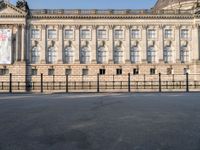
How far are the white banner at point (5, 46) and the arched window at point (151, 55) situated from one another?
25860mm

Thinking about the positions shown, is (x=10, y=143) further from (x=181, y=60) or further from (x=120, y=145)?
(x=181, y=60)

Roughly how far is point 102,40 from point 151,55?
9920 mm

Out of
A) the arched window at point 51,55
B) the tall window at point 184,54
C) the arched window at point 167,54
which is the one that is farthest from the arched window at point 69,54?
the tall window at point 184,54

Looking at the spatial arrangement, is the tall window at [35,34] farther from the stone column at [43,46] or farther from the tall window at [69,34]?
the tall window at [69,34]

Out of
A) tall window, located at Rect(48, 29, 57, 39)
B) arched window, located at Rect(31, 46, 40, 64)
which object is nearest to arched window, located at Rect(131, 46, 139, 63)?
tall window, located at Rect(48, 29, 57, 39)

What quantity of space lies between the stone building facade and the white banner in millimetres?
1686

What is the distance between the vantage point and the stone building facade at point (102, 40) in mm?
56312

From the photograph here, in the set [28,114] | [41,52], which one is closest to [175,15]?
[41,52]

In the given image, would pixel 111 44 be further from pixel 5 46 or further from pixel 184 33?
pixel 5 46

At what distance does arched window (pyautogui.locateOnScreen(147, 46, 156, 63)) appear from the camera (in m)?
58.0

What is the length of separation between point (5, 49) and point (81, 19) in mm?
15179

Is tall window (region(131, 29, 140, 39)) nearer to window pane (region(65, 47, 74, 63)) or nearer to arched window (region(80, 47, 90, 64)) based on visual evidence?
arched window (region(80, 47, 90, 64))

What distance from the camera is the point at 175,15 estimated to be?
57.9 metres

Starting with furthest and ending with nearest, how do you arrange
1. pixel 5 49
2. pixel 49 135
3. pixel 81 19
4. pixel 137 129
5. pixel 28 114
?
1. pixel 81 19
2. pixel 5 49
3. pixel 28 114
4. pixel 137 129
5. pixel 49 135
